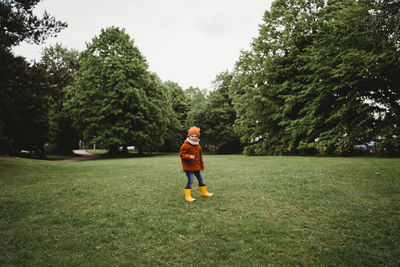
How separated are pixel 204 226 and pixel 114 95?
2976 centimetres

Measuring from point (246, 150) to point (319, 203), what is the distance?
84.6 ft

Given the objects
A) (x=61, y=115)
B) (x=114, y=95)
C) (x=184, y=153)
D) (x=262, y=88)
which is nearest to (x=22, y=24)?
(x=184, y=153)

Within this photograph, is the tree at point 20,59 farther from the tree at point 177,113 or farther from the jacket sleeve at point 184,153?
the tree at point 177,113

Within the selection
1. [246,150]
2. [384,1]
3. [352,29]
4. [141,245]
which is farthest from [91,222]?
[246,150]

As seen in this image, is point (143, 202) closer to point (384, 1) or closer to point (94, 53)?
point (384, 1)

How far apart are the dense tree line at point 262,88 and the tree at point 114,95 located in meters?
0.16

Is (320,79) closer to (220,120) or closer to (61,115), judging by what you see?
(220,120)

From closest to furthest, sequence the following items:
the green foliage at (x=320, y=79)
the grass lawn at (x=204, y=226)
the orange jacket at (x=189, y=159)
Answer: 1. the grass lawn at (x=204, y=226)
2. the orange jacket at (x=189, y=159)
3. the green foliage at (x=320, y=79)

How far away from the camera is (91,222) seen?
5742mm

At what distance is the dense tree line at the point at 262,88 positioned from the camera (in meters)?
14.8

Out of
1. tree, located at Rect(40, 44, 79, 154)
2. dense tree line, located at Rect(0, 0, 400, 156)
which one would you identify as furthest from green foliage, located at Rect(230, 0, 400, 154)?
tree, located at Rect(40, 44, 79, 154)

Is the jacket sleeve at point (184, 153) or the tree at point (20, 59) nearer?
Result: the jacket sleeve at point (184, 153)

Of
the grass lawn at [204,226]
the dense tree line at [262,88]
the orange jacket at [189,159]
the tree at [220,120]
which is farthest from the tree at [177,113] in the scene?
the grass lawn at [204,226]

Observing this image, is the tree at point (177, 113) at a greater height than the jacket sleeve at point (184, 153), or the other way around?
the tree at point (177, 113)
